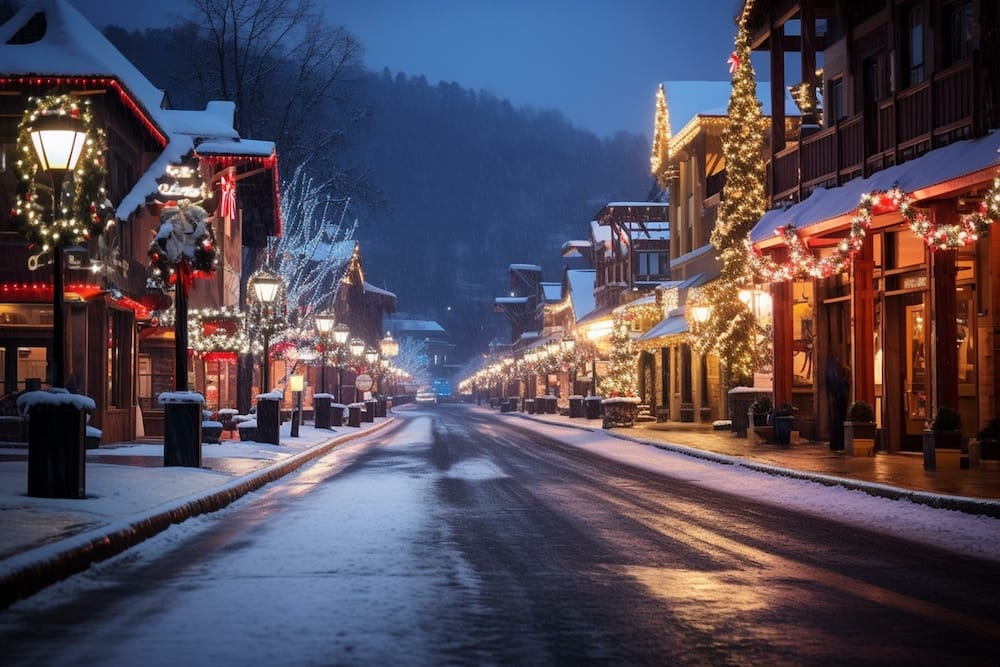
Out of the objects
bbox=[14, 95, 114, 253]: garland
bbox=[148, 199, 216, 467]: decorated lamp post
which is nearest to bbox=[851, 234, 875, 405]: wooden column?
bbox=[148, 199, 216, 467]: decorated lamp post

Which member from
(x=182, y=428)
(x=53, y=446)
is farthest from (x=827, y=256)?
(x=53, y=446)

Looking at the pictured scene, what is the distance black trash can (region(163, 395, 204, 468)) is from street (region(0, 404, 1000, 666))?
15.6 ft

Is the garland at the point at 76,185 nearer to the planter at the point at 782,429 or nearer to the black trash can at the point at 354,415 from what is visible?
the planter at the point at 782,429

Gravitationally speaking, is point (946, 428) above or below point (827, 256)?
below

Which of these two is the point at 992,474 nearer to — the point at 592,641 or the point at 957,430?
the point at 957,430

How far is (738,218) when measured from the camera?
37.1 metres

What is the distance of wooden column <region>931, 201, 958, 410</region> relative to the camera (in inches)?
807

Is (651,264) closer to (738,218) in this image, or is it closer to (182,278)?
(738,218)

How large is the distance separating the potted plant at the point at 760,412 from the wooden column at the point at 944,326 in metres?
9.91

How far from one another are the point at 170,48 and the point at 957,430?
31.7m

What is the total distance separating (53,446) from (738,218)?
27033 mm

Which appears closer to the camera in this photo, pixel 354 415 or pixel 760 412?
pixel 760 412

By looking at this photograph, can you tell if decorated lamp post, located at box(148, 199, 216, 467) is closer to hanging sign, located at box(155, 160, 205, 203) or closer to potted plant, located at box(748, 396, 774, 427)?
hanging sign, located at box(155, 160, 205, 203)

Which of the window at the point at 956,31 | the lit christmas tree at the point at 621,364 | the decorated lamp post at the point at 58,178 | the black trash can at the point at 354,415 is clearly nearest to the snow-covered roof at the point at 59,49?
the decorated lamp post at the point at 58,178
